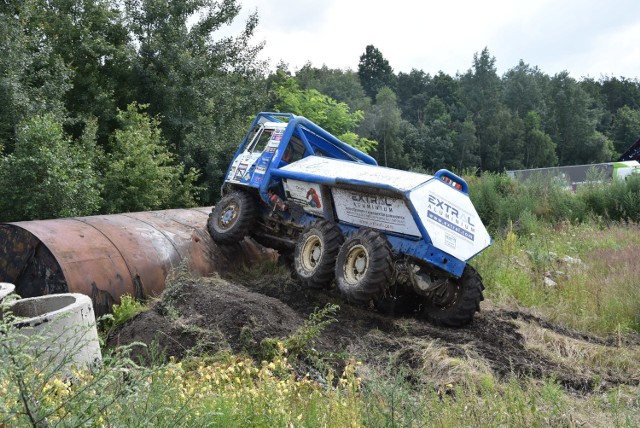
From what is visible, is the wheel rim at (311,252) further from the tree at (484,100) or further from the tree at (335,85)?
Result: the tree at (484,100)

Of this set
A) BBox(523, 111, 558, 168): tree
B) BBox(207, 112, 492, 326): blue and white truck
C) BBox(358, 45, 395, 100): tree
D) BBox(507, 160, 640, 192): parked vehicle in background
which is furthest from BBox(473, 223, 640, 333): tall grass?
BBox(358, 45, 395, 100): tree

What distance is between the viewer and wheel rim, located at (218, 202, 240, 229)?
10805 millimetres

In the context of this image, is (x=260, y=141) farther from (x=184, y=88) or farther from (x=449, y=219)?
(x=184, y=88)

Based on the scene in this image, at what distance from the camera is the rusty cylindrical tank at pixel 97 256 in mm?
8531

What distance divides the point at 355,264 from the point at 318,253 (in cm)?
84

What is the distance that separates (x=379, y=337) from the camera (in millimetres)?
7660

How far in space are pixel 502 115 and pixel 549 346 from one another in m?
63.3

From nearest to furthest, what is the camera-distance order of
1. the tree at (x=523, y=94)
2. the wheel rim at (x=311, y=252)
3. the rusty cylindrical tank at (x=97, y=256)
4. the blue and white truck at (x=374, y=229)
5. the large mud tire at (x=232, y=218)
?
the blue and white truck at (x=374, y=229), the rusty cylindrical tank at (x=97, y=256), the wheel rim at (x=311, y=252), the large mud tire at (x=232, y=218), the tree at (x=523, y=94)

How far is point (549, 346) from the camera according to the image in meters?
7.70

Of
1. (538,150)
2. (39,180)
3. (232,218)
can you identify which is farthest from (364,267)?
(538,150)

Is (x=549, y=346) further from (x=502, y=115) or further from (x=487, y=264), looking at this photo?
(x=502, y=115)

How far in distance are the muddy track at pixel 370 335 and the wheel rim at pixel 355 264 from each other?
55 centimetres

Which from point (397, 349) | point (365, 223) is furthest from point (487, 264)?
point (397, 349)

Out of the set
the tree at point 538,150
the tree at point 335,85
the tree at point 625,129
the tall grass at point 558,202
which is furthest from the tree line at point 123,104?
the tree at point 625,129
